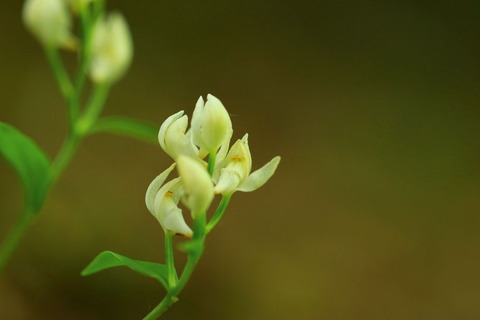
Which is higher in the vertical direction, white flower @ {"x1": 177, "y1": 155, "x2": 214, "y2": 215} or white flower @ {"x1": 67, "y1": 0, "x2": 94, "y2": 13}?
white flower @ {"x1": 67, "y1": 0, "x2": 94, "y2": 13}

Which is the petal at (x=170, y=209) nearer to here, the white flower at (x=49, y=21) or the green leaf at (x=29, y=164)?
the green leaf at (x=29, y=164)

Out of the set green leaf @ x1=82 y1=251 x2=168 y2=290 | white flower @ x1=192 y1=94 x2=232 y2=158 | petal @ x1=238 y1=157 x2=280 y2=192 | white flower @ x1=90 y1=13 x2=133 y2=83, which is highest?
white flower @ x1=90 y1=13 x2=133 y2=83

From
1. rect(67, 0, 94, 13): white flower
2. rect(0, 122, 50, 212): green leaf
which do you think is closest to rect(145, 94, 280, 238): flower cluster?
rect(0, 122, 50, 212): green leaf

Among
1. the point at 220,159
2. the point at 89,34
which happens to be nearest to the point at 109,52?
the point at 89,34

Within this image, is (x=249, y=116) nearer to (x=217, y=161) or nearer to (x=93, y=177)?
(x=93, y=177)

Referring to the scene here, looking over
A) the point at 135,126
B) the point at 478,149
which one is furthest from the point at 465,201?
the point at 135,126

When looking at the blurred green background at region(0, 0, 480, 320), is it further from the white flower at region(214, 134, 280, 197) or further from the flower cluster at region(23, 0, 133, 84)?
the white flower at region(214, 134, 280, 197)

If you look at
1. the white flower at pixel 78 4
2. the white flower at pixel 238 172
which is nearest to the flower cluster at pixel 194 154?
the white flower at pixel 238 172
